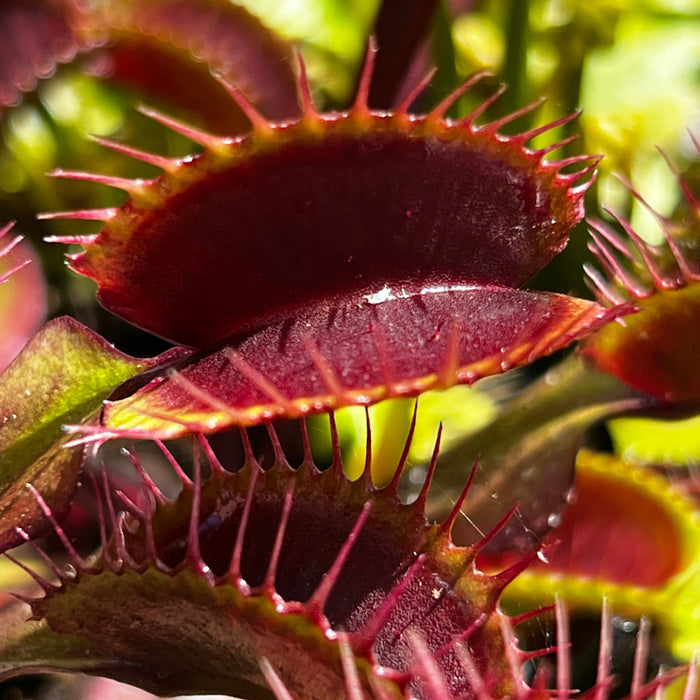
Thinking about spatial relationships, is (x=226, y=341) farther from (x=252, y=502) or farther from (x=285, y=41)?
(x=285, y=41)

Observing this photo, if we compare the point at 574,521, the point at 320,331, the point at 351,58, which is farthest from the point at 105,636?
the point at 351,58

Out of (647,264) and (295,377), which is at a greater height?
(647,264)

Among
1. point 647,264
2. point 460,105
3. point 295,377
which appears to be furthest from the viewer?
point 460,105

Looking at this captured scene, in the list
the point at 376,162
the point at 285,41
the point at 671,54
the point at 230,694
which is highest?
the point at 671,54

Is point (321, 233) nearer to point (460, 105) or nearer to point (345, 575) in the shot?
point (345, 575)

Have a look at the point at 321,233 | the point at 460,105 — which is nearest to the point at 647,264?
the point at 321,233

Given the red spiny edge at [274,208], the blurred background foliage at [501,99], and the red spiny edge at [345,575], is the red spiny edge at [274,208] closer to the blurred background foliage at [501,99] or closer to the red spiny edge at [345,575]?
the red spiny edge at [345,575]


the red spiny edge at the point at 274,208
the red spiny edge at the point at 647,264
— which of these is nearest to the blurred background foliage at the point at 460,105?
the red spiny edge at the point at 647,264

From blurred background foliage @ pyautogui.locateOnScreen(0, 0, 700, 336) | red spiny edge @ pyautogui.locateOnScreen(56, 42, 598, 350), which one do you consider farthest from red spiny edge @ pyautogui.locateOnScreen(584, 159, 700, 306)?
blurred background foliage @ pyautogui.locateOnScreen(0, 0, 700, 336)
